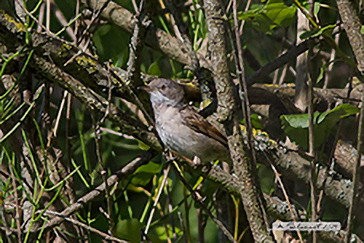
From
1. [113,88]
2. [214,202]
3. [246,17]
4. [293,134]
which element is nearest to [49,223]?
[113,88]

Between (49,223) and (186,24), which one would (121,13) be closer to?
(186,24)

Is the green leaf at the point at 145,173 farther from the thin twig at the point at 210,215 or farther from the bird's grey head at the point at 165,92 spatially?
the thin twig at the point at 210,215

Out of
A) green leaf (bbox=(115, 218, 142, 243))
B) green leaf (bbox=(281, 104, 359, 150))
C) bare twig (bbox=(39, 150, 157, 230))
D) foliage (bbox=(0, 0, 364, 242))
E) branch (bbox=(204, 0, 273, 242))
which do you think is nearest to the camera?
branch (bbox=(204, 0, 273, 242))

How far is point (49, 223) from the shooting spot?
7.91ft

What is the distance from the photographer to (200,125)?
2.64m

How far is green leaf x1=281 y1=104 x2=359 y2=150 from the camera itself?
2188mm

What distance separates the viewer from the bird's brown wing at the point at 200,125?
2.59 meters

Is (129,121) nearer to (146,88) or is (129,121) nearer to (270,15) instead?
(146,88)

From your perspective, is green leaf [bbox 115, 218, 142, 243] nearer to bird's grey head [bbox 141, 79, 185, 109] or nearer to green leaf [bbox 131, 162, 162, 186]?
green leaf [bbox 131, 162, 162, 186]

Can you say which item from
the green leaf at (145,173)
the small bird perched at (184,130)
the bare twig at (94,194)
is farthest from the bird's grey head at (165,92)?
the green leaf at (145,173)

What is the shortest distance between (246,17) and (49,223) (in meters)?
1.41

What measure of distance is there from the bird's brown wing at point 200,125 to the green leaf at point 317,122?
0.36 m

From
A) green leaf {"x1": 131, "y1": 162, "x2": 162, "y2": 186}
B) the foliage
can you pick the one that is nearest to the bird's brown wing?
the foliage

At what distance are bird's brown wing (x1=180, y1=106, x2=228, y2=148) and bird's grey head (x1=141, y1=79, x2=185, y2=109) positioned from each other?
10 centimetres
